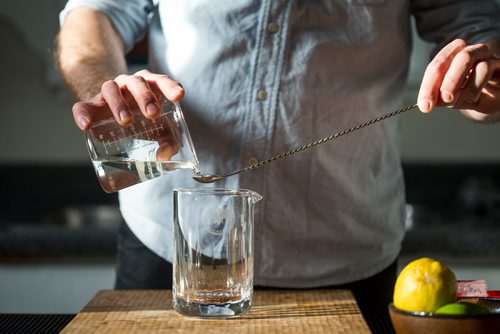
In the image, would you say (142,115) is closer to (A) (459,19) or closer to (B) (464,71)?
(B) (464,71)

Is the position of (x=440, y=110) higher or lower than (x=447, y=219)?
higher

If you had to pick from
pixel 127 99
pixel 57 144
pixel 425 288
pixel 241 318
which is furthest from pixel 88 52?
pixel 57 144

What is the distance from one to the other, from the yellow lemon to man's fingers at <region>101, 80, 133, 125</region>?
360 millimetres

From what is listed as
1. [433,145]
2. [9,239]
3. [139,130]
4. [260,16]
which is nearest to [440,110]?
[433,145]

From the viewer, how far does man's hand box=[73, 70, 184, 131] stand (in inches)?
39.1

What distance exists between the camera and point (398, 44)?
132 centimetres

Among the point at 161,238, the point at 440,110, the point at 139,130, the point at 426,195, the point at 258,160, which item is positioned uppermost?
the point at 139,130

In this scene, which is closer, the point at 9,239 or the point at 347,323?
the point at 347,323

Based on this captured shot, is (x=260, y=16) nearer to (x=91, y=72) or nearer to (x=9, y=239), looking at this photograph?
(x=91, y=72)

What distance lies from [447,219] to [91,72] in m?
1.53

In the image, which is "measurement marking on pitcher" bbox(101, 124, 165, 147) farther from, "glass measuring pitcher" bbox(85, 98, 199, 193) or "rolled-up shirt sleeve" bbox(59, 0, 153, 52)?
"rolled-up shirt sleeve" bbox(59, 0, 153, 52)

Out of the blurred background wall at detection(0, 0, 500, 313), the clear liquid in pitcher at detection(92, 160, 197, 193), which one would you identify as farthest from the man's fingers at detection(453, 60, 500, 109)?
the blurred background wall at detection(0, 0, 500, 313)

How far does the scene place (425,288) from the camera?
2.81 feet

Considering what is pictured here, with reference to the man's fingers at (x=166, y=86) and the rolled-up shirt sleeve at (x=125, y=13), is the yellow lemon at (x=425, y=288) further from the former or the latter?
the rolled-up shirt sleeve at (x=125, y=13)
